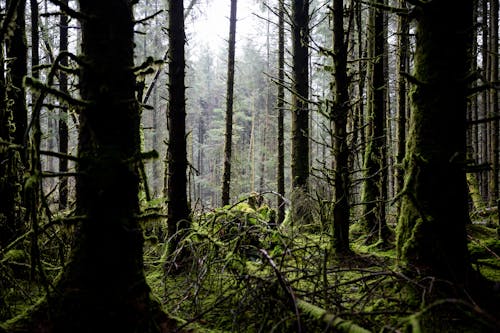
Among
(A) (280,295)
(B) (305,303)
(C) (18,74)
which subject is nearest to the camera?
(B) (305,303)

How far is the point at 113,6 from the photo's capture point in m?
2.30

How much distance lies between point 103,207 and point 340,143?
4088mm

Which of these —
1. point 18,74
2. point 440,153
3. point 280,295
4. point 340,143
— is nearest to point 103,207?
point 280,295

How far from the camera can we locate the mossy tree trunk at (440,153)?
3.12 m

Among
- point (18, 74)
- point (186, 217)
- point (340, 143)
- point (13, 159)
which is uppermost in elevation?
point (18, 74)

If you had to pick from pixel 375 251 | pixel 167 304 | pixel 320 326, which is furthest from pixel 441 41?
pixel 375 251

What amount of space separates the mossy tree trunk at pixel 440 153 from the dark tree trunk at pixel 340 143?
80.6 inches

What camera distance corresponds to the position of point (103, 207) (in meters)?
2.21

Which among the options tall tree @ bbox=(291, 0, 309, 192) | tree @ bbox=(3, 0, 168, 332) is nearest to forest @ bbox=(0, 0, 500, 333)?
tree @ bbox=(3, 0, 168, 332)

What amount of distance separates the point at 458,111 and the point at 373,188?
15.4 ft

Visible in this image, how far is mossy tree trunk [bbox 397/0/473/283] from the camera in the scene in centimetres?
312

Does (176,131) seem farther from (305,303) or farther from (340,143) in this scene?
(305,303)

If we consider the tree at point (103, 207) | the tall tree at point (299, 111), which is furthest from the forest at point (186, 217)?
the tall tree at point (299, 111)

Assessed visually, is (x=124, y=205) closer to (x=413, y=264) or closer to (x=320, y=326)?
(x=320, y=326)
